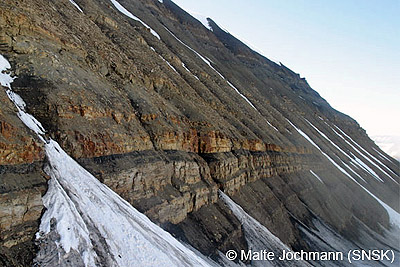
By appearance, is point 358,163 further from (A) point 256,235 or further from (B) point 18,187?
(B) point 18,187

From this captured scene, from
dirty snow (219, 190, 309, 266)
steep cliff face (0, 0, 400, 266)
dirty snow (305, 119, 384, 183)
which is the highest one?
dirty snow (305, 119, 384, 183)

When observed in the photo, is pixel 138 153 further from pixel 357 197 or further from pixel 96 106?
pixel 357 197

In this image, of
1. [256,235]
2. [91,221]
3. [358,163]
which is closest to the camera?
[91,221]

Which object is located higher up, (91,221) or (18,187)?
(18,187)

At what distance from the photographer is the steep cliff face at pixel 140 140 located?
9.11 meters

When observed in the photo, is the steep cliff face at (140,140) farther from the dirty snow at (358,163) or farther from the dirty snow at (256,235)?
the dirty snow at (358,163)

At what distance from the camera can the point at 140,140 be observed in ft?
49.1

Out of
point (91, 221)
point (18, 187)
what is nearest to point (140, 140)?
point (91, 221)

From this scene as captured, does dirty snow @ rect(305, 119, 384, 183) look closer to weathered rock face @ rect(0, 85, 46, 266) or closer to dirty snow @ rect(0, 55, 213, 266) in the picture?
dirty snow @ rect(0, 55, 213, 266)

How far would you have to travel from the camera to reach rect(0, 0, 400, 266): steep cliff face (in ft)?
29.9

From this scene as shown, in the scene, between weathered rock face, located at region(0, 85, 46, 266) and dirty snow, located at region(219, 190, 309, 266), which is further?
dirty snow, located at region(219, 190, 309, 266)

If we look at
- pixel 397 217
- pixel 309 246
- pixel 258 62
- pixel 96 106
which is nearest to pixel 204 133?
pixel 96 106

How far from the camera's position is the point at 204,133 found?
70.0ft

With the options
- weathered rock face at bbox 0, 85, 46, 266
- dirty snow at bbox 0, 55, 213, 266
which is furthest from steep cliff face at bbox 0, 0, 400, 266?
dirty snow at bbox 0, 55, 213, 266
